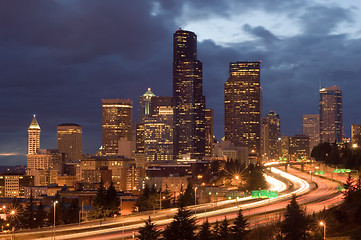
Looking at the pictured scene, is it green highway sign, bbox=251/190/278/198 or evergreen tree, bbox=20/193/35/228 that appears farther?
green highway sign, bbox=251/190/278/198

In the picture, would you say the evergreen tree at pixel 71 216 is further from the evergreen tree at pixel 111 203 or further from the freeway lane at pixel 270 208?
the freeway lane at pixel 270 208

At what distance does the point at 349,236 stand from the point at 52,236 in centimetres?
3783

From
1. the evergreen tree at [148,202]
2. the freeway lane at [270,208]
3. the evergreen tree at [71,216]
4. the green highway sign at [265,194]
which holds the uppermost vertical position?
the green highway sign at [265,194]

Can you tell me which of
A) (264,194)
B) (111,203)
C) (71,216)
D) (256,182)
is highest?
(264,194)

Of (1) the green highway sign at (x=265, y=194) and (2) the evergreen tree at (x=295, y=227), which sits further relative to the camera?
(1) the green highway sign at (x=265, y=194)

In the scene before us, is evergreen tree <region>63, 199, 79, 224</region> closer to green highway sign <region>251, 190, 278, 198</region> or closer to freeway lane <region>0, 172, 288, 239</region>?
freeway lane <region>0, 172, 288, 239</region>

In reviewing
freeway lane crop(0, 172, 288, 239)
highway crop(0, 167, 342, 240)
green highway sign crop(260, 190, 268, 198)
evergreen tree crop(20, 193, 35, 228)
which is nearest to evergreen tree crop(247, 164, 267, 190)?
highway crop(0, 167, 342, 240)

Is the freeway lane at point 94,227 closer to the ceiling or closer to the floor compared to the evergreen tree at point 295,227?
closer to the floor

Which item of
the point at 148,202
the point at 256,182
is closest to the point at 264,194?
the point at 148,202

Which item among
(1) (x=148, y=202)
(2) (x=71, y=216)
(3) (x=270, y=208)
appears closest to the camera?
(3) (x=270, y=208)

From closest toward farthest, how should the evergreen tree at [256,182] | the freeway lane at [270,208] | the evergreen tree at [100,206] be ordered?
the freeway lane at [270,208], the evergreen tree at [100,206], the evergreen tree at [256,182]

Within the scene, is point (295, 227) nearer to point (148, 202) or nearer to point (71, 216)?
point (148, 202)

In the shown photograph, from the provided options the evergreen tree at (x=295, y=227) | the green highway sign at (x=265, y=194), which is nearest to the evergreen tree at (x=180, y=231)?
the evergreen tree at (x=295, y=227)

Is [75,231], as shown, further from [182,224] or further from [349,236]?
[349,236]
